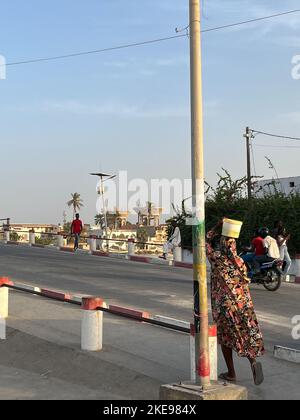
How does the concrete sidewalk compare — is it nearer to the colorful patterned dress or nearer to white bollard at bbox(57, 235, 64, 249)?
the colorful patterned dress

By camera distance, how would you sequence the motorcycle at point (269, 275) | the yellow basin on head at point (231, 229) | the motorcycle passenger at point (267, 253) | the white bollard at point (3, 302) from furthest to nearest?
the motorcycle at point (269, 275), the motorcycle passenger at point (267, 253), the white bollard at point (3, 302), the yellow basin on head at point (231, 229)

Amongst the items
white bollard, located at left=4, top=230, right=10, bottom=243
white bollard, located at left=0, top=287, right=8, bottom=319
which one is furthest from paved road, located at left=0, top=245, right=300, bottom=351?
white bollard, located at left=4, top=230, right=10, bottom=243

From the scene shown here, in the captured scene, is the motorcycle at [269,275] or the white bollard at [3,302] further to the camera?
the motorcycle at [269,275]

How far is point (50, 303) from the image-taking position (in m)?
11.5

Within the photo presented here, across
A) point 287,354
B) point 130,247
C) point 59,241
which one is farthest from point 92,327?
point 59,241

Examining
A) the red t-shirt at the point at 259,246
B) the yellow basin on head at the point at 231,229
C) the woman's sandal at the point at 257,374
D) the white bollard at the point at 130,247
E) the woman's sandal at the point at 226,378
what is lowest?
the woman's sandal at the point at 226,378

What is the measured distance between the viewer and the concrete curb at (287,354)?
315 inches

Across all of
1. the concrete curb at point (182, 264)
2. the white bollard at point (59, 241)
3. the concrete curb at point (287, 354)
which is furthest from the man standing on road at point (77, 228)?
the concrete curb at point (287, 354)

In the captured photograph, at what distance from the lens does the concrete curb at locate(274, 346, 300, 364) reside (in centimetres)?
801

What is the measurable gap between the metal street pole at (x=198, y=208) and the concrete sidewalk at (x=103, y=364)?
34.6 inches

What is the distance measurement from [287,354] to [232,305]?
6.01 ft

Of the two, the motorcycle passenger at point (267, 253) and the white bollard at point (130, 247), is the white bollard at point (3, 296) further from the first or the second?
the white bollard at point (130, 247)

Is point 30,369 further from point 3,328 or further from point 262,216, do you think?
point 262,216

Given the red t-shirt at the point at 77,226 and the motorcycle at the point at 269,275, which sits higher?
the red t-shirt at the point at 77,226
